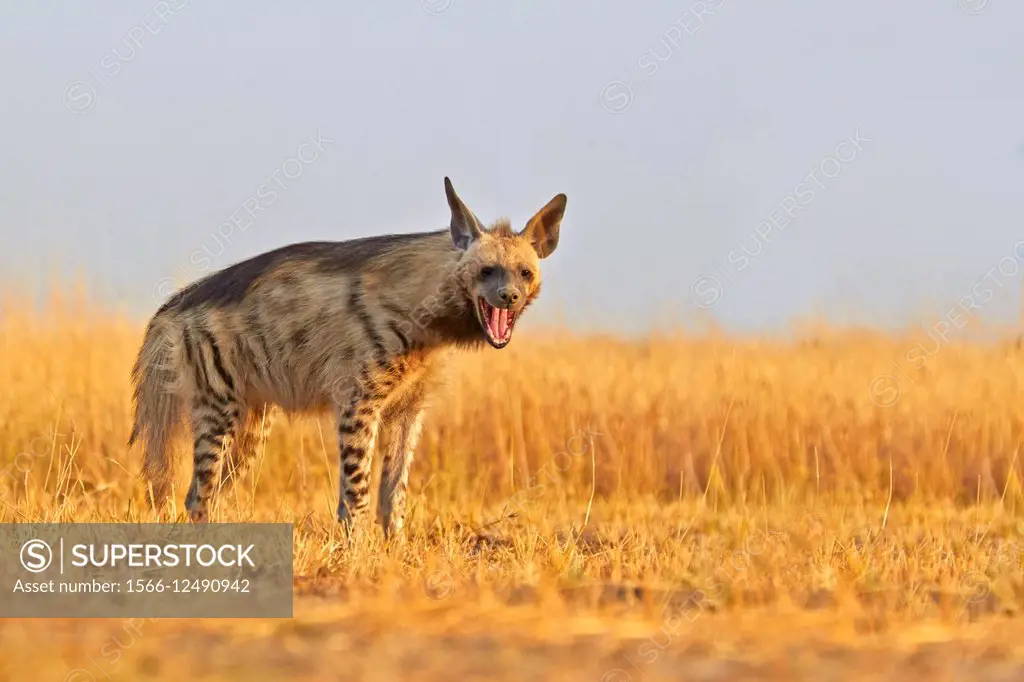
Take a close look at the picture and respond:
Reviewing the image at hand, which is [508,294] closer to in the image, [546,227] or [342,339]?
[546,227]

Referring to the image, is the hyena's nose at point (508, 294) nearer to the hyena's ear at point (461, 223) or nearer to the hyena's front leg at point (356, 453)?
the hyena's ear at point (461, 223)

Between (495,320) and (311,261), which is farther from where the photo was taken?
(311,261)

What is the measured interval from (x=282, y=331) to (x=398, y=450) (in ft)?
3.03

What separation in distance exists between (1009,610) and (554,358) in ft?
22.6

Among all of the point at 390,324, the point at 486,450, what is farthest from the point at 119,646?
the point at 486,450

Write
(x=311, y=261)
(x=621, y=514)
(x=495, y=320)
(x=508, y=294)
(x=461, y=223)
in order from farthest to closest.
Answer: (x=621, y=514) < (x=311, y=261) < (x=461, y=223) < (x=495, y=320) < (x=508, y=294)

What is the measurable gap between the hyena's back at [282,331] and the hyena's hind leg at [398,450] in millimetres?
317

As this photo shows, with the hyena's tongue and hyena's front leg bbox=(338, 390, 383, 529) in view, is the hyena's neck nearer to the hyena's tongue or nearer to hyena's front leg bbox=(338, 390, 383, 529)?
the hyena's tongue

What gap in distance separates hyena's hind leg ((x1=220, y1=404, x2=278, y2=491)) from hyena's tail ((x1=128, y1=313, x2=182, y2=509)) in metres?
0.40

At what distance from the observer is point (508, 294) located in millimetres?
6422

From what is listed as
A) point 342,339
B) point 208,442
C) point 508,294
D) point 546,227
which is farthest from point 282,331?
point 546,227

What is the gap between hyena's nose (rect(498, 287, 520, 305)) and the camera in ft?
21.1

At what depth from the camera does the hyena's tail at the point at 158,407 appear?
7316 millimetres

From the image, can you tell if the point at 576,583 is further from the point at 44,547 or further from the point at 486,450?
the point at 486,450
